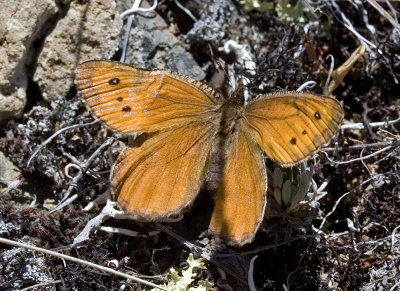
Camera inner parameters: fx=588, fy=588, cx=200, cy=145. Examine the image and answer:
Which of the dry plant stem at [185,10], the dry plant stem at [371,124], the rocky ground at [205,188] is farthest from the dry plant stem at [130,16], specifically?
the dry plant stem at [371,124]

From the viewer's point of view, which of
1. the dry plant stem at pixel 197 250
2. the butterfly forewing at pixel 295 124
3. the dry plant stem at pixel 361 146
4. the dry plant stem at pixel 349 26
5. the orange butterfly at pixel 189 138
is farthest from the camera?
the dry plant stem at pixel 349 26

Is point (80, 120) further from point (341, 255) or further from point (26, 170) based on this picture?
point (341, 255)

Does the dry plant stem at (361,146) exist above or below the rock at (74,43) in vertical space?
below

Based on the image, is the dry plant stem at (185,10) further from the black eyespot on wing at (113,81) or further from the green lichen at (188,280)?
the green lichen at (188,280)

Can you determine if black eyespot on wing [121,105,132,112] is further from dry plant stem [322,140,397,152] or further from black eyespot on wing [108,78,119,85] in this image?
dry plant stem [322,140,397,152]

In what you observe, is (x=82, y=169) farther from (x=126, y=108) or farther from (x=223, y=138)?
(x=223, y=138)

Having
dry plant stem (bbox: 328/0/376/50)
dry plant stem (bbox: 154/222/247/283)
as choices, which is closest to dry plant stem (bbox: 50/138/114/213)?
dry plant stem (bbox: 154/222/247/283)
